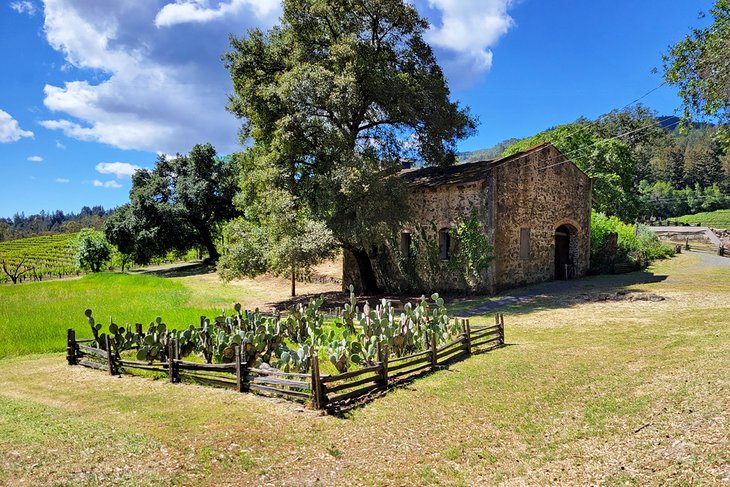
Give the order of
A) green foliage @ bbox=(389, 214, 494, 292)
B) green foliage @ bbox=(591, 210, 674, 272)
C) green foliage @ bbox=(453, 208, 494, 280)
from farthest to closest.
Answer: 1. green foliage @ bbox=(591, 210, 674, 272)
2. green foliage @ bbox=(389, 214, 494, 292)
3. green foliage @ bbox=(453, 208, 494, 280)

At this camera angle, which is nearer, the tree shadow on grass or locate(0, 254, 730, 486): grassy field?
locate(0, 254, 730, 486): grassy field

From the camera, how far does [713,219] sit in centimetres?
7162

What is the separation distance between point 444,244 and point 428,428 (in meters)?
16.1

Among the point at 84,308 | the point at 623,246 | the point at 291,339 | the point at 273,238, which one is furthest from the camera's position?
the point at 623,246

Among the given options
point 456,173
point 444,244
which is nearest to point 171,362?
point 444,244

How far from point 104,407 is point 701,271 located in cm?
2811

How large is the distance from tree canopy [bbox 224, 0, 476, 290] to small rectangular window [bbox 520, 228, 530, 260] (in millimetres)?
5507

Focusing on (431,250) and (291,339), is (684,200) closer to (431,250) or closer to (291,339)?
(431,250)

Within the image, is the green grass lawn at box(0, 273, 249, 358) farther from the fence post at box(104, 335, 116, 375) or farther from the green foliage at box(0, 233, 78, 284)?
the green foliage at box(0, 233, 78, 284)

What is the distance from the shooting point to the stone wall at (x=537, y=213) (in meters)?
21.2

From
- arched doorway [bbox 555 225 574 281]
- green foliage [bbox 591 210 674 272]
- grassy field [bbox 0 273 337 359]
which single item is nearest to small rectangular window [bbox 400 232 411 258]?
grassy field [bbox 0 273 337 359]

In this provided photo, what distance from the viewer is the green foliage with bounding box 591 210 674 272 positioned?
1050 inches

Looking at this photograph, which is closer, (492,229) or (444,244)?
(492,229)

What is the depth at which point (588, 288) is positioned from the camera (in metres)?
20.7
